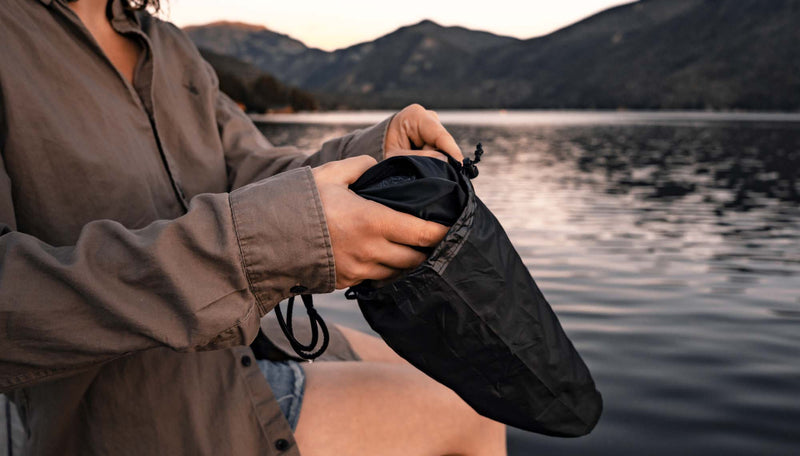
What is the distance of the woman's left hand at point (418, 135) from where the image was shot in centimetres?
162

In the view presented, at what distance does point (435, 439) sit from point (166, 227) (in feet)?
3.01

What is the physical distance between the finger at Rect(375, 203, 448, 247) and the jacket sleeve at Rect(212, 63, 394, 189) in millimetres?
663

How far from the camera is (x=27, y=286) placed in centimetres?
97

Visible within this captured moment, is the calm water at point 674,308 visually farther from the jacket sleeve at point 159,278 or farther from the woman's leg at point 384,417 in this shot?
the jacket sleeve at point 159,278

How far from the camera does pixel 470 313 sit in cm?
120

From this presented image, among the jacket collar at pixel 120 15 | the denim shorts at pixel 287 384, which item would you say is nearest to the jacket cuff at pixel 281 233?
the denim shorts at pixel 287 384

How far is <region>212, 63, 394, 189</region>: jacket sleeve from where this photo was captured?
71.6 inches

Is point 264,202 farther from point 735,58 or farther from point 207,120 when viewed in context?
point 735,58

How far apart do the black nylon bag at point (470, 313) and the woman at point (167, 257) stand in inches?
2.0

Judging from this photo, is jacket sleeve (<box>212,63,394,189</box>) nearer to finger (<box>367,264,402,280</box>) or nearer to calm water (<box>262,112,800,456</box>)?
finger (<box>367,264,402,280</box>)

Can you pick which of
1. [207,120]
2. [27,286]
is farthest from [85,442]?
[207,120]

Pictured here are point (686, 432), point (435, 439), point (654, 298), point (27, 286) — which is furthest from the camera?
point (654, 298)

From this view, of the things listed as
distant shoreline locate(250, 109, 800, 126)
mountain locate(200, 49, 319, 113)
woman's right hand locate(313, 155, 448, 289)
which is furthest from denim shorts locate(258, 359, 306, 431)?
mountain locate(200, 49, 319, 113)

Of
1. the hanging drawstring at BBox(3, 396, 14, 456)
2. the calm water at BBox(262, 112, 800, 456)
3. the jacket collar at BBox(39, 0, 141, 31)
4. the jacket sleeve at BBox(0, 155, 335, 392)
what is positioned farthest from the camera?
the calm water at BBox(262, 112, 800, 456)
